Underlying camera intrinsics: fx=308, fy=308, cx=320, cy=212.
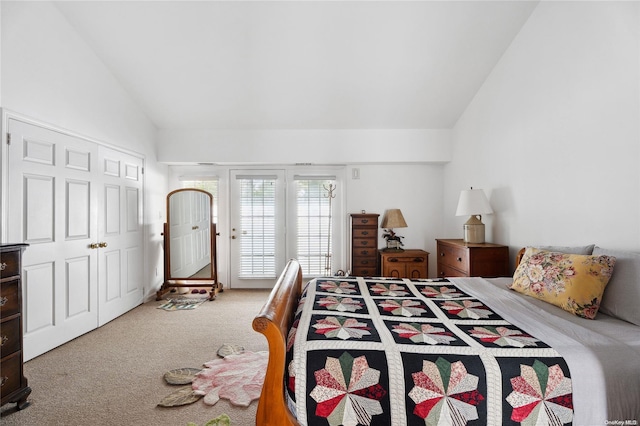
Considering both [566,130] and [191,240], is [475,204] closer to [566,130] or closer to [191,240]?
[566,130]

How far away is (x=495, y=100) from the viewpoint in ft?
11.2

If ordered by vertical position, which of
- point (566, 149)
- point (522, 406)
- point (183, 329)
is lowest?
point (183, 329)

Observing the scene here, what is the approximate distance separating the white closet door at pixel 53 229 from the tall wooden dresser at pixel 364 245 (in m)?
3.10

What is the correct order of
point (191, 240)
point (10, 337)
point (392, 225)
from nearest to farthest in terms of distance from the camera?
1. point (10, 337)
2. point (392, 225)
3. point (191, 240)

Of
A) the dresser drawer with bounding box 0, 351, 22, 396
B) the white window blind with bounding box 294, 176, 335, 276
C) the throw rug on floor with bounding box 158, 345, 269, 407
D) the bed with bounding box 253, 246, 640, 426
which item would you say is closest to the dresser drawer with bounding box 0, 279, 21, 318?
the dresser drawer with bounding box 0, 351, 22, 396

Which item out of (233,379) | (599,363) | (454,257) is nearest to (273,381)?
(233,379)

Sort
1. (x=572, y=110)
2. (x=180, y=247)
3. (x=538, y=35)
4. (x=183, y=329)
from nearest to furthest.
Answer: (x=572, y=110) < (x=538, y=35) < (x=183, y=329) < (x=180, y=247)

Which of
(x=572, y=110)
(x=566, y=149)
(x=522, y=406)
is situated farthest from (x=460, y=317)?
(x=572, y=110)

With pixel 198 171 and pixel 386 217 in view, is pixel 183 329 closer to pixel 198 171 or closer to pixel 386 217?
pixel 198 171

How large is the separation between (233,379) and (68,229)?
7.15ft

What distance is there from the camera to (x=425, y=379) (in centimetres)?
122

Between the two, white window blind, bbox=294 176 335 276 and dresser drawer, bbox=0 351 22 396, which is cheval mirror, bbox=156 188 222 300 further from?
dresser drawer, bbox=0 351 22 396

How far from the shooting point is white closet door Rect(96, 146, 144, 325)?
11.1 feet

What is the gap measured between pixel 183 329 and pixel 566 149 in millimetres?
3895
